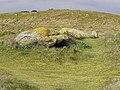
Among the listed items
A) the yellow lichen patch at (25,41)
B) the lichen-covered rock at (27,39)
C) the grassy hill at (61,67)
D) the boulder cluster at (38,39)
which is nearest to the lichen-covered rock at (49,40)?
the boulder cluster at (38,39)

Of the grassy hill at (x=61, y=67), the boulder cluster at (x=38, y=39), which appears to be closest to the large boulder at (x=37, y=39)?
the boulder cluster at (x=38, y=39)

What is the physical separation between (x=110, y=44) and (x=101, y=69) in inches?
336

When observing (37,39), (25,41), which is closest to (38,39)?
(37,39)

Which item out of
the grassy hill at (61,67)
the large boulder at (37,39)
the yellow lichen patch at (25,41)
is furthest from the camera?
the large boulder at (37,39)

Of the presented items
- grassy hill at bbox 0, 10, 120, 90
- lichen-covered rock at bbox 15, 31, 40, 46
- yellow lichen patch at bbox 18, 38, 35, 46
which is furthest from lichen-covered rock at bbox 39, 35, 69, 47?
yellow lichen patch at bbox 18, 38, 35, 46

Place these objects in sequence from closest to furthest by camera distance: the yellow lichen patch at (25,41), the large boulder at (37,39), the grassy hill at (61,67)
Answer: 1. the grassy hill at (61,67)
2. the yellow lichen patch at (25,41)
3. the large boulder at (37,39)

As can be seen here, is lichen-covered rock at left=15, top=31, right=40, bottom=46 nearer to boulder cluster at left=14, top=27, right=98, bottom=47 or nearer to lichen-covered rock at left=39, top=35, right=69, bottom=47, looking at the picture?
boulder cluster at left=14, top=27, right=98, bottom=47

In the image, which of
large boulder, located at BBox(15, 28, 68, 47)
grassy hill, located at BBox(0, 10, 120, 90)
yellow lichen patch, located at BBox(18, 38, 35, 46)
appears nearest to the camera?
grassy hill, located at BBox(0, 10, 120, 90)

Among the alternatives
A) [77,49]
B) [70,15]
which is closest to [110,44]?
[77,49]

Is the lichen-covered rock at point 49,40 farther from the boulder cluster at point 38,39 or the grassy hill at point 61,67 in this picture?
the grassy hill at point 61,67

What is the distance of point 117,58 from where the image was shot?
24234mm

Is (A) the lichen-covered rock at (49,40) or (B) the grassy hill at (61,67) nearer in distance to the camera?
(B) the grassy hill at (61,67)

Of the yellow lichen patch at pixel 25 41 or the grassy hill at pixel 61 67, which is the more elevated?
the yellow lichen patch at pixel 25 41

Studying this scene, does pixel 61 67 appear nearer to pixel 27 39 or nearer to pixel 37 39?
pixel 37 39
